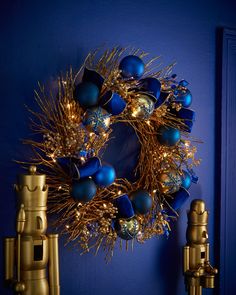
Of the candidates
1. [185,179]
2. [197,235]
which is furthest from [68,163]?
[197,235]

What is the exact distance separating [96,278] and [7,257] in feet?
1.55

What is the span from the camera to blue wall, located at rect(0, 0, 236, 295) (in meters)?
1.48

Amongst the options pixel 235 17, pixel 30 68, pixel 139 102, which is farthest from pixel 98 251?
pixel 235 17

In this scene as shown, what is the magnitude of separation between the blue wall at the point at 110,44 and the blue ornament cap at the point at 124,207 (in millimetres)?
248

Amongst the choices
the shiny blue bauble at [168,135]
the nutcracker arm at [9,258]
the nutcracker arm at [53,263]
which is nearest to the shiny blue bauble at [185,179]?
the shiny blue bauble at [168,135]

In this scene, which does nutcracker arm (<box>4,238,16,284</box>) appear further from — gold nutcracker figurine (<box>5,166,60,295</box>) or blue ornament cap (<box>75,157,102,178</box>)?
blue ornament cap (<box>75,157,102,178</box>)

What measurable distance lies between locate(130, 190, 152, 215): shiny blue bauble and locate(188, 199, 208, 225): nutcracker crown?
0.24 m

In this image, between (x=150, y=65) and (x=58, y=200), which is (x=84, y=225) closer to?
(x=58, y=200)

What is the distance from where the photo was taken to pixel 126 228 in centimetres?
148

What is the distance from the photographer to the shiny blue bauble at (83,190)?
1.36 m

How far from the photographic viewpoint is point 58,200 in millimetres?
1528

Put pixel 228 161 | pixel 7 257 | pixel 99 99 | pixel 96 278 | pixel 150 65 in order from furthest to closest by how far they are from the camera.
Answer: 1. pixel 228 161
2. pixel 150 65
3. pixel 96 278
4. pixel 99 99
5. pixel 7 257

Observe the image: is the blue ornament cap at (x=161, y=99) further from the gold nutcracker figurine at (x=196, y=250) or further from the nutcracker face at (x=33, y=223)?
the nutcracker face at (x=33, y=223)

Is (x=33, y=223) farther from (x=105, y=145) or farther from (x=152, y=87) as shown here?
(x=152, y=87)
